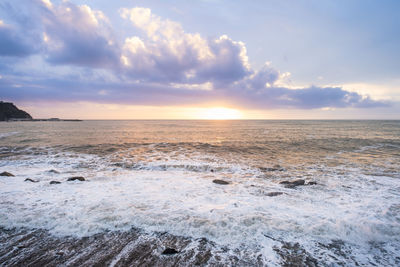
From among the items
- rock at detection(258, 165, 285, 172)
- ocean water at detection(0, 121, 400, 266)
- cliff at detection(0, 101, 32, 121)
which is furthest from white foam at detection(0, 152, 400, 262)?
cliff at detection(0, 101, 32, 121)

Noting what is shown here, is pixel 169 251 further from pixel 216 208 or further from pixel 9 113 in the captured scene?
pixel 9 113

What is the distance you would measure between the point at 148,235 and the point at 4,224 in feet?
16.9

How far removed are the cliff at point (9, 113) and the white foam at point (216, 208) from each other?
7992 inches

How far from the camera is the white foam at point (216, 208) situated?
19.5 feet

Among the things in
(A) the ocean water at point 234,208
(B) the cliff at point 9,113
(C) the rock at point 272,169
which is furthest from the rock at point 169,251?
(B) the cliff at point 9,113

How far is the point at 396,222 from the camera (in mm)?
6762

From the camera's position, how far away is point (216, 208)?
767cm

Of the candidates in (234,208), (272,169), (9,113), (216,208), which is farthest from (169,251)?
(9,113)

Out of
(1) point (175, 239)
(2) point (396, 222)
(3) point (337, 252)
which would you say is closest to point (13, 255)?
(1) point (175, 239)

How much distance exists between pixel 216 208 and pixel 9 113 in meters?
223

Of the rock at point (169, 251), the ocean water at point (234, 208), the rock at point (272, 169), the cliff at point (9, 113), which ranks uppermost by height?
the cliff at point (9, 113)

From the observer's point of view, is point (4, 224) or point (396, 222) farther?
point (396, 222)

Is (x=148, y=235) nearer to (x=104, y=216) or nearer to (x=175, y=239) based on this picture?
(x=175, y=239)

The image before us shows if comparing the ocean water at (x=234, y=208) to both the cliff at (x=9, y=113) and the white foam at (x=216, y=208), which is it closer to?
the white foam at (x=216, y=208)
